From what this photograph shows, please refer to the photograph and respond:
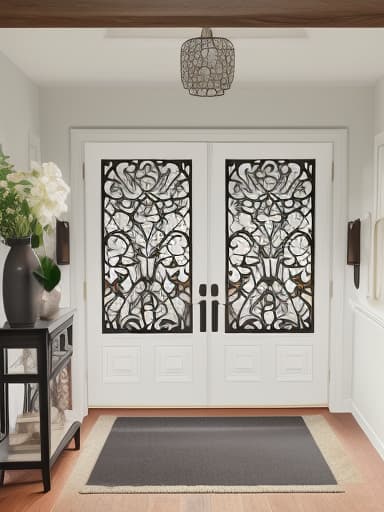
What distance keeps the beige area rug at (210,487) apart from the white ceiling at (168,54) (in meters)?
2.54

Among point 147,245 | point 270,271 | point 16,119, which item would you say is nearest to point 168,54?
point 16,119

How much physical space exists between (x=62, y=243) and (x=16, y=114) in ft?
3.40

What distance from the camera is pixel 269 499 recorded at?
3646 millimetres

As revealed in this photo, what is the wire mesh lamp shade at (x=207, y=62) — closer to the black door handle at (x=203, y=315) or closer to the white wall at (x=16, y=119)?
the white wall at (x=16, y=119)

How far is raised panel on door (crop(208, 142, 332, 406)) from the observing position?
5105 mm

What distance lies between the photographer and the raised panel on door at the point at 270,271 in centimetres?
511

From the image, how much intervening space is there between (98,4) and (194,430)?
3.44 m

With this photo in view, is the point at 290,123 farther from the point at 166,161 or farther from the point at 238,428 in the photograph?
the point at 238,428

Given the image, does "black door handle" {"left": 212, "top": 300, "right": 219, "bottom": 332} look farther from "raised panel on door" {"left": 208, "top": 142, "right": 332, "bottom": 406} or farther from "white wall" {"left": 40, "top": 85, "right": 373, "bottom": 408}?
"white wall" {"left": 40, "top": 85, "right": 373, "bottom": 408}

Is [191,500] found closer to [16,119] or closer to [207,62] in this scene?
[207,62]

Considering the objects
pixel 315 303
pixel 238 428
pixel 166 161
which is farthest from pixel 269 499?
pixel 166 161

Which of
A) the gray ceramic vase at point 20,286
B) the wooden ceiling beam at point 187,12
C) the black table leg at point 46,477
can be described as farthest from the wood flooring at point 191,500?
the wooden ceiling beam at point 187,12

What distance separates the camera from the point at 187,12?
2031mm

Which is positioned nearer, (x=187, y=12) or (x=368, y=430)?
(x=187, y=12)
